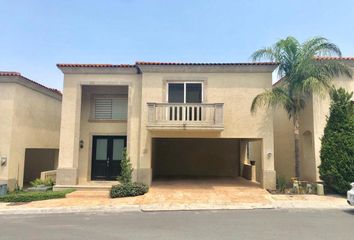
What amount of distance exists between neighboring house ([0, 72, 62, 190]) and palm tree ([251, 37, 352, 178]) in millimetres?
12260

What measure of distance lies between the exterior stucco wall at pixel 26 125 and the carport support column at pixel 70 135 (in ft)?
7.73

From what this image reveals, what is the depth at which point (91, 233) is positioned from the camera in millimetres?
7207

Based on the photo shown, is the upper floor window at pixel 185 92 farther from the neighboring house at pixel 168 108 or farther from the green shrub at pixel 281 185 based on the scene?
the green shrub at pixel 281 185

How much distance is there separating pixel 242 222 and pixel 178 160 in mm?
12214

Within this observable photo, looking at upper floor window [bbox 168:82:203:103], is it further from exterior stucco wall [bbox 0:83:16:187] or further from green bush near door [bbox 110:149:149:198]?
exterior stucco wall [bbox 0:83:16:187]

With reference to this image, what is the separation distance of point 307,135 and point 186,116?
699 centimetres

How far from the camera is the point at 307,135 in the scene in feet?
50.3

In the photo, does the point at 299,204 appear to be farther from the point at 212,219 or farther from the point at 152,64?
the point at 152,64

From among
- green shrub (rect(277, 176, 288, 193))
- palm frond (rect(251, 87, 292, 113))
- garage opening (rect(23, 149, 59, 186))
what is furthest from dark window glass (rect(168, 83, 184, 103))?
garage opening (rect(23, 149, 59, 186))

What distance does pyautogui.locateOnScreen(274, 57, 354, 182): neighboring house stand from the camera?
13961mm

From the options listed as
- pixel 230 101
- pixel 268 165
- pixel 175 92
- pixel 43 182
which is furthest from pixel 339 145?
pixel 43 182

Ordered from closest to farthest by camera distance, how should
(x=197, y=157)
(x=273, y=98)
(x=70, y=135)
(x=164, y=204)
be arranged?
(x=164, y=204) → (x=273, y=98) → (x=70, y=135) → (x=197, y=157)

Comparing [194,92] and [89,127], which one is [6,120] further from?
[194,92]

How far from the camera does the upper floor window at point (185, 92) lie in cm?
1464
